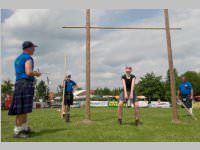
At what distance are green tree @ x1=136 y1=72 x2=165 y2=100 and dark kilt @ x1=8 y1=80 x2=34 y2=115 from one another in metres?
79.6

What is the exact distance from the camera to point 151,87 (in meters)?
85.4

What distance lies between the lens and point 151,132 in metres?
6.90

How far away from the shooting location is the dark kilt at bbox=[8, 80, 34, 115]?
255 inches

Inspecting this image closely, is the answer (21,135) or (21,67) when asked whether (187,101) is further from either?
(21,135)

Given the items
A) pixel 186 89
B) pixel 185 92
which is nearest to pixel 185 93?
pixel 185 92

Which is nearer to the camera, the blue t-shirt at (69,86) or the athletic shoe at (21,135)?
the athletic shoe at (21,135)

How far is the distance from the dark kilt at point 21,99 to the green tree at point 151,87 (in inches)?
3133

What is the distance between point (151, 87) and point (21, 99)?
80.6 meters

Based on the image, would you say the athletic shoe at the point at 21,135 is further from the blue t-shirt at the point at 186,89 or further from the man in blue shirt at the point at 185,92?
the blue t-shirt at the point at 186,89

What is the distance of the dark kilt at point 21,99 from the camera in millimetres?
6477

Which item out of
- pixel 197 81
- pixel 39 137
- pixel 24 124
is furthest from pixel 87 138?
pixel 197 81

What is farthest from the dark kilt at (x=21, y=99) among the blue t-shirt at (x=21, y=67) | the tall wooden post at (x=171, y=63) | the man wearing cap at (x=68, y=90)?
the tall wooden post at (x=171, y=63)

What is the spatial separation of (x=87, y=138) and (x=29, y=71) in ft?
6.07

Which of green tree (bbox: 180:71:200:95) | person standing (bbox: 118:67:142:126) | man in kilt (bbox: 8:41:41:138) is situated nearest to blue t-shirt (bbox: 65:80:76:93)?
person standing (bbox: 118:67:142:126)
